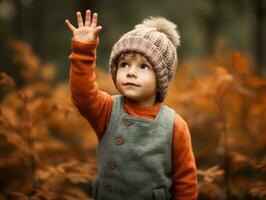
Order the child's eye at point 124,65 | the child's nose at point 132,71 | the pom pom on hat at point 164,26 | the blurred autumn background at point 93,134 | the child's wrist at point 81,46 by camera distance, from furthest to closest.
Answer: the blurred autumn background at point 93,134 < the pom pom on hat at point 164,26 < the child's eye at point 124,65 < the child's nose at point 132,71 < the child's wrist at point 81,46

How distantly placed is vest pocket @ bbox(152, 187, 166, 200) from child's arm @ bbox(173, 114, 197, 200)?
15cm

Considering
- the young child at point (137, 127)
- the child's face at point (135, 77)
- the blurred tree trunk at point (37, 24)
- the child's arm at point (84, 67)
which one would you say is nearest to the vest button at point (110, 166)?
the young child at point (137, 127)

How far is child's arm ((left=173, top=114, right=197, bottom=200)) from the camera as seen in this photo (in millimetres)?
3186

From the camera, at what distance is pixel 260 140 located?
5.12 metres

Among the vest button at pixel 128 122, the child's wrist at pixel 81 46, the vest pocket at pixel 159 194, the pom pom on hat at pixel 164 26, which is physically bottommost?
the vest pocket at pixel 159 194

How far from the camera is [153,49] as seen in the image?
311cm

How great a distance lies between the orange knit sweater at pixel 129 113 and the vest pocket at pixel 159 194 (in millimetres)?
154

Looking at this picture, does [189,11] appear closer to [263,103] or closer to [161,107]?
[263,103]

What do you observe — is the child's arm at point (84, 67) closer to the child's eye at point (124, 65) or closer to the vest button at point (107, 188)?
the child's eye at point (124, 65)

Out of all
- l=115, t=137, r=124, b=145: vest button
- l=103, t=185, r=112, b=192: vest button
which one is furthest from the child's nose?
l=103, t=185, r=112, b=192: vest button

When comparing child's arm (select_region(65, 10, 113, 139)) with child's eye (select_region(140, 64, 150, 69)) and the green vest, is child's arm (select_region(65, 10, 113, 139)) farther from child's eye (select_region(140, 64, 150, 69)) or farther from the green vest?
child's eye (select_region(140, 64, 150, 69))

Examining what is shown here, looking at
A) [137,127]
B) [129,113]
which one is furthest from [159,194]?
[129,113]

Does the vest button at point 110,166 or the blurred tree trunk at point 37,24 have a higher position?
the blurred tree trunk at point 37,24

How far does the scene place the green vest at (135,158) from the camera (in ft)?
10.1
